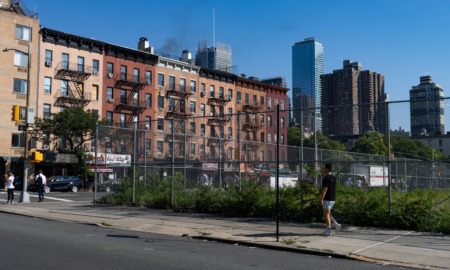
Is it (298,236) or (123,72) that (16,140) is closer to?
(123,72)

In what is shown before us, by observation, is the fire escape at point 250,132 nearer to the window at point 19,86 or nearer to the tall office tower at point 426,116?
the tall office tower at point 426,116

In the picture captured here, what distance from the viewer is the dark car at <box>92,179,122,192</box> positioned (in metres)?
22.8

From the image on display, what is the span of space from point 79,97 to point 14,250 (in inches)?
1935

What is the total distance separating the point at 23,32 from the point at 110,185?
1451 inches

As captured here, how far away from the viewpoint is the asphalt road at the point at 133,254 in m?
8.62

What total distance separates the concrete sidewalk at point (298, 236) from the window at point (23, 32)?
4004 cm

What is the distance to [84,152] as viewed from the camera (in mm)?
52344

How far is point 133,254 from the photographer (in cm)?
977

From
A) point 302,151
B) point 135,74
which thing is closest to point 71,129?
point 135,74

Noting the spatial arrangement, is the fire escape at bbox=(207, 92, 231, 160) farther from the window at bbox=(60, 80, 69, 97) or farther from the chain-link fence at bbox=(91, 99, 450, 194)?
the window at bbox=(60, 80, 69, 97)

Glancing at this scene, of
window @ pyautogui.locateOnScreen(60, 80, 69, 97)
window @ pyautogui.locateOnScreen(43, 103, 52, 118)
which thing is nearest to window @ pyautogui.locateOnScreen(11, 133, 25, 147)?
window @ pyautogui.locateOnScreen(43, 103, 52, 118)

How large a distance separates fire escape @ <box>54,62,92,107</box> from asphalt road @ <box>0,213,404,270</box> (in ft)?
146

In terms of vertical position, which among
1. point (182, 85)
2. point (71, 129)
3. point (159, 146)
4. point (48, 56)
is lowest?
point (159, 146)

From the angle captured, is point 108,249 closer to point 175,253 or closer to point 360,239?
point 175,253
